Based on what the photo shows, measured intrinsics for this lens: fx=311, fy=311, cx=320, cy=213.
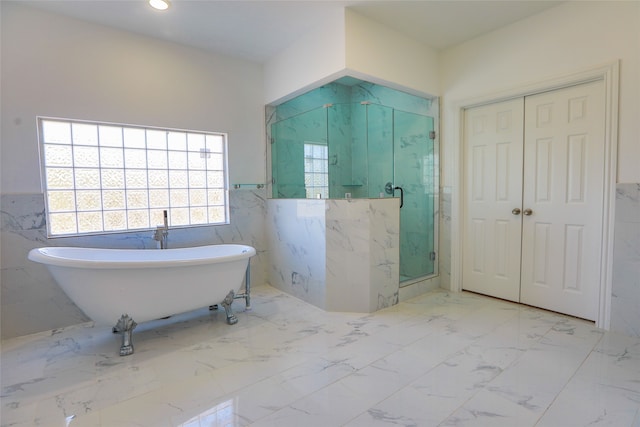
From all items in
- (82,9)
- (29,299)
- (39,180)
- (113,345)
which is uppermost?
(82,9)

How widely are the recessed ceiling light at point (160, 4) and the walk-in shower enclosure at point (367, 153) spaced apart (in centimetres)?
149

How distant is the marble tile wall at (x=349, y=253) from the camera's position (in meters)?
2.82

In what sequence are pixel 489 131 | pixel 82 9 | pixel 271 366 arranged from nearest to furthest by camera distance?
pixel 271 366, pixel 82 9, pixel 489 131

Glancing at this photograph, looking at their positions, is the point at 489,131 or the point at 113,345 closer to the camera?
the point at 113,345

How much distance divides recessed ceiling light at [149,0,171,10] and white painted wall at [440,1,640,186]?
2.69m

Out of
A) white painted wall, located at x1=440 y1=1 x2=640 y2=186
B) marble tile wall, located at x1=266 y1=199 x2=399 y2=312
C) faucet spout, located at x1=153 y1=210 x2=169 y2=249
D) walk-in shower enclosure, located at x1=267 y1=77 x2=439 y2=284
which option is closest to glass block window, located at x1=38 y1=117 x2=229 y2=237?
faucet spout, located at x1=153 y1=210 x2=169 y2=249

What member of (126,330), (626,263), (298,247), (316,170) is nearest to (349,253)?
(298,247)

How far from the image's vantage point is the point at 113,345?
2275 millimetres

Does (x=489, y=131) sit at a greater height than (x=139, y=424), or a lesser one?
greater

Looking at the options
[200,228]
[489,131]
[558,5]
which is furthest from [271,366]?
[558,5]

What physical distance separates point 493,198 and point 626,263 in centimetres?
110

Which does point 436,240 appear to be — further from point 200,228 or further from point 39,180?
point 39,180

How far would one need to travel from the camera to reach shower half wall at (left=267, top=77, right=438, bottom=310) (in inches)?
122

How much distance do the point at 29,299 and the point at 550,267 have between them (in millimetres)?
4385
